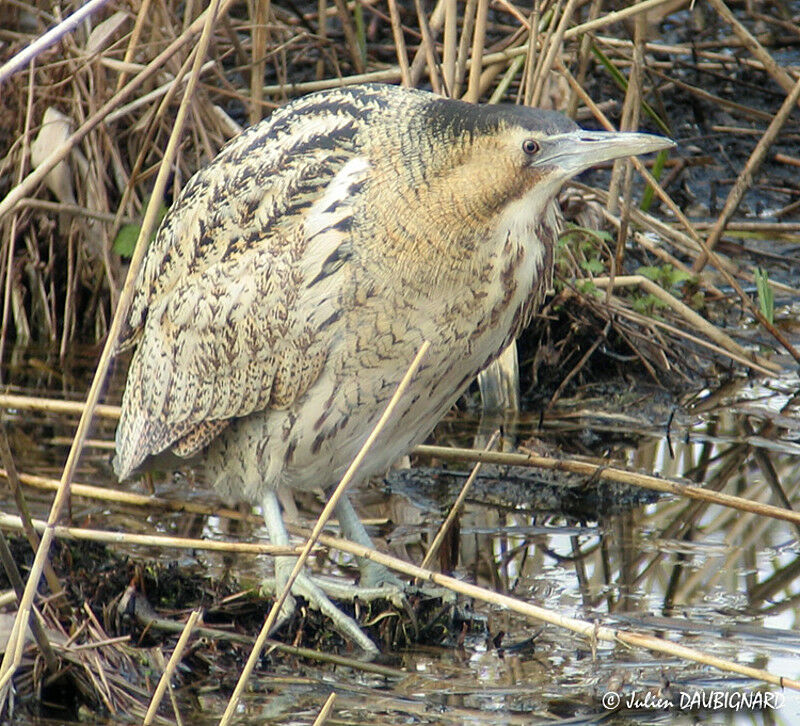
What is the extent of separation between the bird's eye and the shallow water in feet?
3.37

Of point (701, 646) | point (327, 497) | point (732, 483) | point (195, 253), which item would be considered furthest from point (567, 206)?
point (701, 646)

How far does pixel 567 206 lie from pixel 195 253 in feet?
6.44

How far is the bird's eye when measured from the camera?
2715 millimetres

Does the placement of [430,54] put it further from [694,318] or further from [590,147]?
[590,147]

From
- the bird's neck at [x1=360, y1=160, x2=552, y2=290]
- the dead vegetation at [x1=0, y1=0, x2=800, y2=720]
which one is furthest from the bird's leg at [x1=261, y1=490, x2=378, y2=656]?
the dead vegetation at [x1=0, y1=0, x2=800, y2=720]

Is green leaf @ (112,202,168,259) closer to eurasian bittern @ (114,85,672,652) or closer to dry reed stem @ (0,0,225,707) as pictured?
eurasian bittern @ (114,85,672,652)

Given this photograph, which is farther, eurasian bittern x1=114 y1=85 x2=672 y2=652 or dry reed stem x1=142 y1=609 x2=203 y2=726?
eurasian bittern x1=114 y1=85 x2=672 y2=652

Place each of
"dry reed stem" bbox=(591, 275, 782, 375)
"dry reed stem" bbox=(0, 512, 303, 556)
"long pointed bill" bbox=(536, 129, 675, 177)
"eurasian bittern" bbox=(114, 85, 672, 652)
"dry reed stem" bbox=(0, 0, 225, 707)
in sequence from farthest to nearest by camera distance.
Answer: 1. "dry reed stem" bbox=(591, 275, 782, 375)
2. "eurasian bittern" bbox=(114, 85, 672, 652)
3. "long pointed bill" bbox=(536, 129, 675, 177)
4. "dry reed stem" bbox=(0, 512, 303, 556)
5. "dry reed stem" bbox=(0, 0, 225, 707)

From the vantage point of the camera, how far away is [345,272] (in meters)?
2.95

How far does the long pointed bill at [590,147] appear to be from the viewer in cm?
264

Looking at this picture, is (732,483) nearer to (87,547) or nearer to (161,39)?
(87,547)

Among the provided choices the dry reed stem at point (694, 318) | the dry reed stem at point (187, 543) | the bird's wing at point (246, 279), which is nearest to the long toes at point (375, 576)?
the bird's wing at point (246, 279)

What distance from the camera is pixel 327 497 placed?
3689mm

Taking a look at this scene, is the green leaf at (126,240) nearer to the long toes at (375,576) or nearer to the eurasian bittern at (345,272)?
the eurasian bittern at (345,272)
